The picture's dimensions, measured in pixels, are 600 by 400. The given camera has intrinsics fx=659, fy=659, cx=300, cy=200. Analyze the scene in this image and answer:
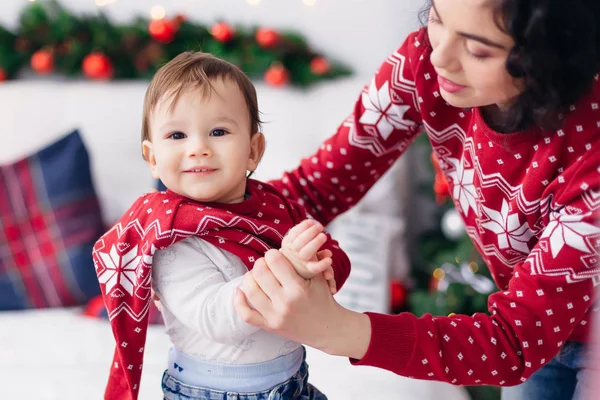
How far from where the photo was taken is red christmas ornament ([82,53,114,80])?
2197 millimetres

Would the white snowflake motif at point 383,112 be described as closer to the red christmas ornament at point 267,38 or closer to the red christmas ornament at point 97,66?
the red christmas ornament at point 267,38

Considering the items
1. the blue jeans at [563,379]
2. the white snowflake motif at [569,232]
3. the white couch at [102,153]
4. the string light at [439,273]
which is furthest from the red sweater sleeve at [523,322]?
the string light at [439,273]

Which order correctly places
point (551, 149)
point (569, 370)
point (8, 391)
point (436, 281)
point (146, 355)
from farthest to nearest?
1. point (436, 281)
2. point (146, 355)
3. point (8, 391)
4. point (569, 370)
5. point (551, 149)

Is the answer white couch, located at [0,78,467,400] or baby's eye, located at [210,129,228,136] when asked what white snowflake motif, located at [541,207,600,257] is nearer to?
baby's eye, located at [210,129,228,136]

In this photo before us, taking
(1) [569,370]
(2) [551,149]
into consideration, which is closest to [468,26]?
(2) [551,149]

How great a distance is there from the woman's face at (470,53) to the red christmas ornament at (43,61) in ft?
5.57

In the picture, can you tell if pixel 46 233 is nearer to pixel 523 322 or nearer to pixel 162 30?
pixel 162 30

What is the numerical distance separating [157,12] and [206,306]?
1819 mm

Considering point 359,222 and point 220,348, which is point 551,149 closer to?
point 220,348

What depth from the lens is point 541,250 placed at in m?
0.88

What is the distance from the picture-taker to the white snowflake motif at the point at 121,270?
875 mm

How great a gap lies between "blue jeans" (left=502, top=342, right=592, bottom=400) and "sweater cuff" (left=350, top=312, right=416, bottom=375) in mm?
406

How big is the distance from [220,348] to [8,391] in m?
0.96

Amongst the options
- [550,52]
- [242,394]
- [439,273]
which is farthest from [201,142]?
[439,273]
